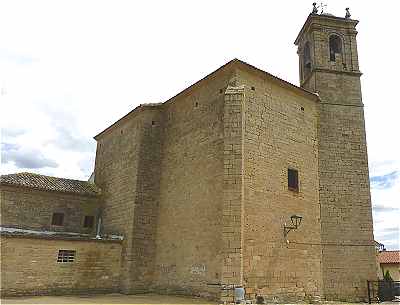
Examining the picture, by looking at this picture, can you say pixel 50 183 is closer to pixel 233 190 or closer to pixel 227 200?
pixel 227 200

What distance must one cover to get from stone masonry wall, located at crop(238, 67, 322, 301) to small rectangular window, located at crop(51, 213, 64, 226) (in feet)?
30.9

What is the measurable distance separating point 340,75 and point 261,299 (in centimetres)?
1051

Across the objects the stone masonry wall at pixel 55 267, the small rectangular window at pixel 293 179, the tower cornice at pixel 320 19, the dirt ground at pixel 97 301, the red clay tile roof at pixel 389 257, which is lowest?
the dirt ground at pixel 97 301

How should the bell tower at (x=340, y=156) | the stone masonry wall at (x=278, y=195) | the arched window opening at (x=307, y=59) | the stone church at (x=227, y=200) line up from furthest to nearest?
the arched window opening at (x=307, y=59)
the bell tower at (x=340, y=156)
the stone church at (x=227, y=200)
the stone masonry wall at (x=278, y=195)

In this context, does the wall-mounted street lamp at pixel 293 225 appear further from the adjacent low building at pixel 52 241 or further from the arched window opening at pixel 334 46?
the arched window opening at pixel 334 46

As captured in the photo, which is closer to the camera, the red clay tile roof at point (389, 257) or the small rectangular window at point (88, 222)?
the small rectangular window at point (88, 222)

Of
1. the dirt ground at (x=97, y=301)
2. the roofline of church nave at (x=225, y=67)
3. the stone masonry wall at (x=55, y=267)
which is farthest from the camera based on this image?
the roofline of church nave at (x=225, y=67)

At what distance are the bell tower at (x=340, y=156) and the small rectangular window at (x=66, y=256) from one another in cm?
900

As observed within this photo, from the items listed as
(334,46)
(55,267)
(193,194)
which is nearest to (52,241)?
(55,267)

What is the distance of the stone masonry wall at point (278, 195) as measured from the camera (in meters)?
11.3

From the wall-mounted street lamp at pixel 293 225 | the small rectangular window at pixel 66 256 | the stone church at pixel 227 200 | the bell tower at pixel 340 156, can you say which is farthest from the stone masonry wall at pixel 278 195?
the small rectangular window at pixel 66 256

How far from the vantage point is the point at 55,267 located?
1285cm

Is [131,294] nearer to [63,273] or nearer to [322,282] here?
[63,273]

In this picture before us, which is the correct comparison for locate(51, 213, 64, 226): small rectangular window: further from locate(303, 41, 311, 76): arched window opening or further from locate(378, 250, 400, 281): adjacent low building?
locate(378, 250, 400, 281): adjacent low building
